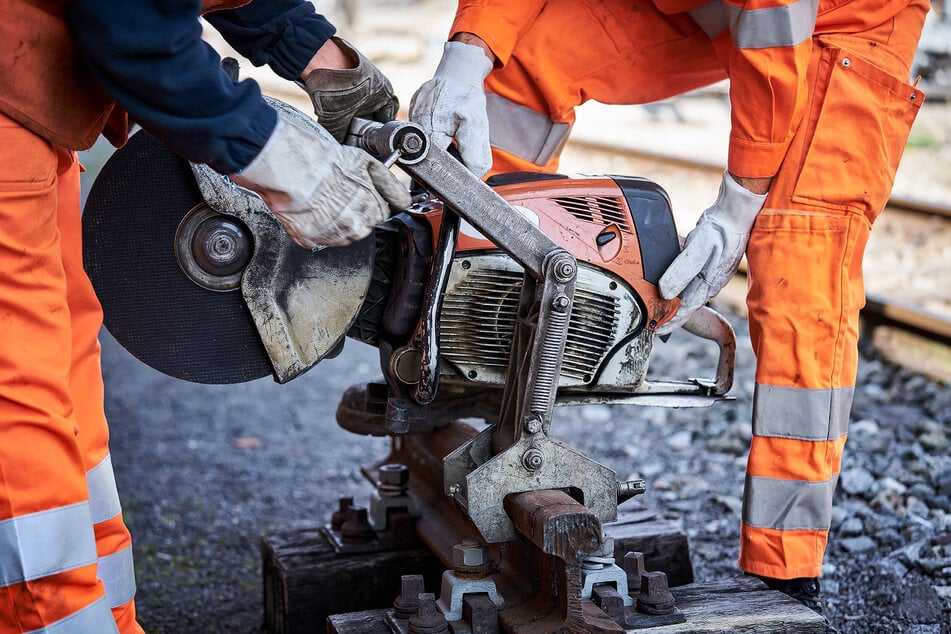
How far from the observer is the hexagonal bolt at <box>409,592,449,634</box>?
2.16 m

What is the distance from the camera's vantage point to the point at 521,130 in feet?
9.93

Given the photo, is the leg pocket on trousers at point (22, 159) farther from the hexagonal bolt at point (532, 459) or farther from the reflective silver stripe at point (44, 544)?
the hexagonal bolt at point (532, 459)

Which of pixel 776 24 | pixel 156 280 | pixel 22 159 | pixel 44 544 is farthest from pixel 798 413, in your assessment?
pixel 22 159

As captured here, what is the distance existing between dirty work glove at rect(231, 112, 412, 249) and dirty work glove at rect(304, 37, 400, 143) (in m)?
0.51

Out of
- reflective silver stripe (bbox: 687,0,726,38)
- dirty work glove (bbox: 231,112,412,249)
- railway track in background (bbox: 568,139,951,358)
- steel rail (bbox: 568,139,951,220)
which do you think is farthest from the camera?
steel rail (bbox: 568,139,951,220)

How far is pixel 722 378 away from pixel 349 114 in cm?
125

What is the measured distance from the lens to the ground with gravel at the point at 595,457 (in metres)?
3.12

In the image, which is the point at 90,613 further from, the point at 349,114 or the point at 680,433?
the point at 680,433

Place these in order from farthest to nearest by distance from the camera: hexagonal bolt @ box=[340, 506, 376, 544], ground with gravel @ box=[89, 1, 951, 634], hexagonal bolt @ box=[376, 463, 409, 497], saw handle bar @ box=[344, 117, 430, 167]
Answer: ground with gravel @ box=[89, 1, 951, 634]
hexagonal bolt @ box=[376, 463, 409, 497]
hexagonal bolt @ box=[340, 506, 376, 544]
saw handle bar @ box=[344, 117, 430, 167]

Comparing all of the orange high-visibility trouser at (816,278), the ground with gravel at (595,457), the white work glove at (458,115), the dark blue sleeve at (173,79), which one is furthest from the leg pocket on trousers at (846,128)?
the dark blue sleeve at (173,79)

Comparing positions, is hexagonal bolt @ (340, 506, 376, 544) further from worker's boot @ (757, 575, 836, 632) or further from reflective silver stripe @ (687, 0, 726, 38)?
reflective silver stripe @ (687, 0, 726, 38)

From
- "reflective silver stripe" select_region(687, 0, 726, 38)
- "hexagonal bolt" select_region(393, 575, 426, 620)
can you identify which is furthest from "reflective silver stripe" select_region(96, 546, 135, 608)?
"reflective silver stripe" select_region(687, 0, 726, 38)

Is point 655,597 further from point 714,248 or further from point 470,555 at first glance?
point 714,248

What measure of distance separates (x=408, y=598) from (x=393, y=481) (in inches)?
28.8
